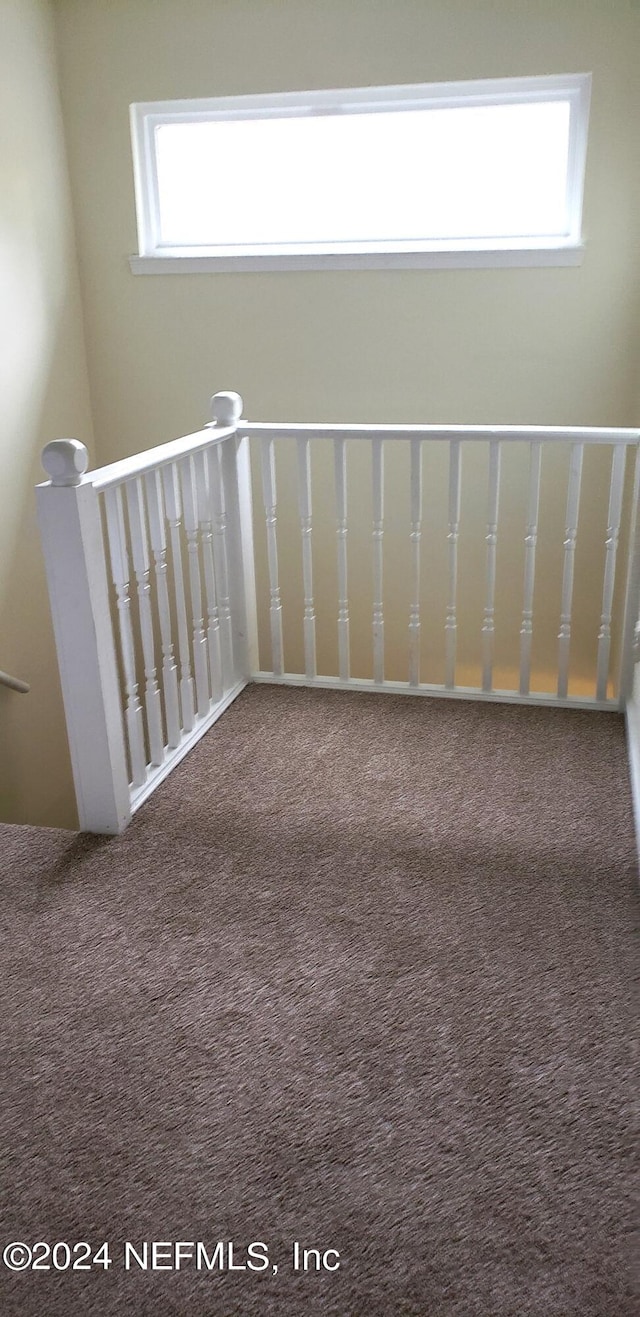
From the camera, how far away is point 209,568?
119 inches

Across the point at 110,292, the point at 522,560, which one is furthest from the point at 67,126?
the point at 522,560

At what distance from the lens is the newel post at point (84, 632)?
213 centimetres

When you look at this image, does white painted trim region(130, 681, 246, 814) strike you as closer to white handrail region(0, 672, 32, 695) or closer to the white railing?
the white railing

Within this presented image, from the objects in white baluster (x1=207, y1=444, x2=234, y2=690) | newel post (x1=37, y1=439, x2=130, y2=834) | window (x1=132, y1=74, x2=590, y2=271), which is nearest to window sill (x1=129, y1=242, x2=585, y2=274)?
window (x1=132, y1=74, x2=590, y2=271)

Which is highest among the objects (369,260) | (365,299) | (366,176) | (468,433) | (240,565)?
(366,176)

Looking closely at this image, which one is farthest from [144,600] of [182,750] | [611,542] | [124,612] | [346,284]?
[346,284]

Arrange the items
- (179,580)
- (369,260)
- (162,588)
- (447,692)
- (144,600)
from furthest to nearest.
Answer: (369,260) < (447,692) < (179,580) < (162,588) < (144,600)

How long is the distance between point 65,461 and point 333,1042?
127cm

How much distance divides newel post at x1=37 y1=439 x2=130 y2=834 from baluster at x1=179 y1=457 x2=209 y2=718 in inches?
19.7

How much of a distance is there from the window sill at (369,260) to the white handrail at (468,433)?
96 cm

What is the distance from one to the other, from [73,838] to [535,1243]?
1.41 meters

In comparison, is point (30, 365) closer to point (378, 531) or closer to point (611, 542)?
point (378, 531)

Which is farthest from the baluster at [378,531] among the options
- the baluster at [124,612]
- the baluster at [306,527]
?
the baluster at [124,612]

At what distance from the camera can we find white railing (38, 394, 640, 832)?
2268 mm
